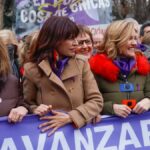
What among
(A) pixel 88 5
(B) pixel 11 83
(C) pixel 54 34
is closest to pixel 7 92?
(B) pixel 11 83

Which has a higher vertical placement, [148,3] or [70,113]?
[70,113]

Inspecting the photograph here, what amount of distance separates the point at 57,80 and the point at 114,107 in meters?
0.53

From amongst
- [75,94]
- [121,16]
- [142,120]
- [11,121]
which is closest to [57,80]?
[75,94]

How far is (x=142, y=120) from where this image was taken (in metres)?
4.00

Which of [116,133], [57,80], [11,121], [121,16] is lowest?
[121,16]

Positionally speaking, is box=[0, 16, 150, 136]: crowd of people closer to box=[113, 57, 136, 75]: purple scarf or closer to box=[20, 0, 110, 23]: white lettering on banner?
box=[113, 57, 136, 75]: purple scarf

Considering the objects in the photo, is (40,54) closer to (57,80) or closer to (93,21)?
(57,80)

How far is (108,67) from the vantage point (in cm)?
406

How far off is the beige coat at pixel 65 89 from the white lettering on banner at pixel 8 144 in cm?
29

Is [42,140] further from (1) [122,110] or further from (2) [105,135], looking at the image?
(1) [122,110]

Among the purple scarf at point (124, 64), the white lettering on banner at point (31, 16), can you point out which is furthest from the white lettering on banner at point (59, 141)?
the white lettering on banner at point (31, 16)

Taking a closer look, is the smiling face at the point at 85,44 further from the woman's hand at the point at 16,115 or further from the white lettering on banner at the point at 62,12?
the white lettering on banner at the point at 62,12

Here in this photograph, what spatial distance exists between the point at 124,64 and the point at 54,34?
68cm

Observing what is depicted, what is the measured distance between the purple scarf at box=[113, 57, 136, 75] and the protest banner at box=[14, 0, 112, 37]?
3.28 meters
